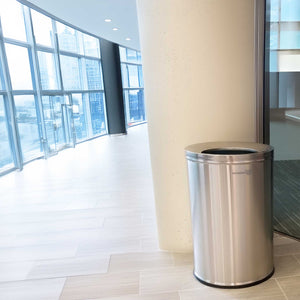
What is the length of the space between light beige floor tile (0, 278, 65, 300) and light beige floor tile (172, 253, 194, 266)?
2.86ft

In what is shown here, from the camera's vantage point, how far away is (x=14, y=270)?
2.38 m

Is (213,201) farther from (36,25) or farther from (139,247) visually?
(36,25)

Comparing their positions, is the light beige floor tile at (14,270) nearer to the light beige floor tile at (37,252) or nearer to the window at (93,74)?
the light beige floor tile at (37,252)

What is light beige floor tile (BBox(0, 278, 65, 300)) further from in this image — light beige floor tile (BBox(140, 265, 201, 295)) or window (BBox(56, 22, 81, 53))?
window (BBox(56, 22, 81, 53))

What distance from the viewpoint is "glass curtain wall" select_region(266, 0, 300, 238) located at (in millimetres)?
2416

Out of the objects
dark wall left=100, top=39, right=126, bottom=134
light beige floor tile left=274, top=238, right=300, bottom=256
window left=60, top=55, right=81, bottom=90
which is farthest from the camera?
dark wall left=100, top=39, right=126, bottom=134

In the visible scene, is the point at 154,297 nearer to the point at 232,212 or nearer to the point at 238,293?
the point at 238,293

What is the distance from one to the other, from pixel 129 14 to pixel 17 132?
358cm

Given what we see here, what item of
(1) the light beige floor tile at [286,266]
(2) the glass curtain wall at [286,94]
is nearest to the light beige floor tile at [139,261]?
(1) the light beige floor tile at [286,266]

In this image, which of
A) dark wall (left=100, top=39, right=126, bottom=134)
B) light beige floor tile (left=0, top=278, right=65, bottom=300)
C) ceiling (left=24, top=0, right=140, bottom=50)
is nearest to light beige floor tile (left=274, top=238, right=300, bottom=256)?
light beige floor tile (left=0, top=278, right=65, bottom=300)

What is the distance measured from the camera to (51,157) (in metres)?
7.80

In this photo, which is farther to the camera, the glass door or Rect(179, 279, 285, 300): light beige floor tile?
the glass door

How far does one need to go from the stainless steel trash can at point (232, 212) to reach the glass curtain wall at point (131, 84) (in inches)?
464

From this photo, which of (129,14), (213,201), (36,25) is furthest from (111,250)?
(36,25)
